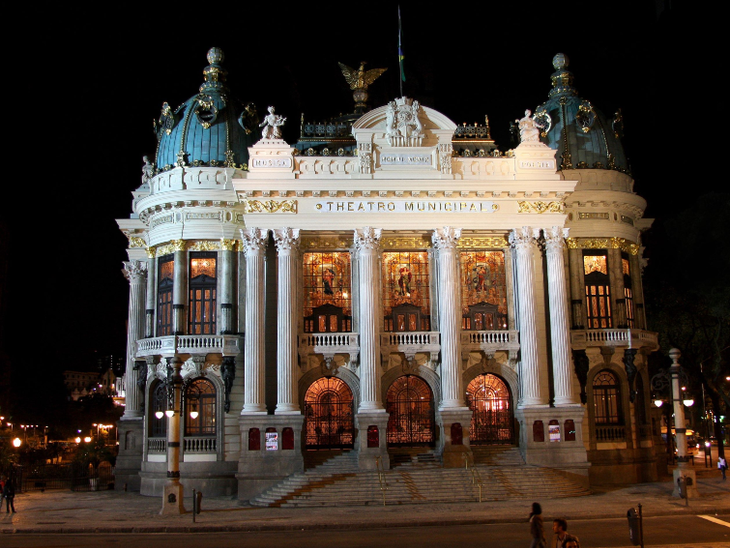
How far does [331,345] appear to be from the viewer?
4088 centimetres

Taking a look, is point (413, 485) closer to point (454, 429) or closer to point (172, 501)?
point (454, 429)

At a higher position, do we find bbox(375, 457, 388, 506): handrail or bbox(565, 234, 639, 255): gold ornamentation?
bbox(565, 234, 639, 255): gold ornamentation

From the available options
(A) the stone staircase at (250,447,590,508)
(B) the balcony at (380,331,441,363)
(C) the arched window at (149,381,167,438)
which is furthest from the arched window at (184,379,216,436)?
(B) the balcony at (380,331,441,363)

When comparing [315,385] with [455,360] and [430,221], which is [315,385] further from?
[430,221]

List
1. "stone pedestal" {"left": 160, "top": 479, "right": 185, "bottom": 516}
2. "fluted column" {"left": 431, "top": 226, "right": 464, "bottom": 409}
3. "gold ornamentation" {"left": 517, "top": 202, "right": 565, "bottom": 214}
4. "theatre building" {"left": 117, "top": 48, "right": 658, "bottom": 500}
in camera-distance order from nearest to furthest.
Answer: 1. "stone pedestal" {"left": 160, "top": 479, "right": 185, "bottom": 516}
2. "theatre building" {"left": 117, "top": 48, "right": 658, "bottom": 500}
3. "fluted column" {"left": 431, "top": 226, "right": 464, "bottom": 409}
4. "gold ornamentation" {"left": 517, "top": 202, "right": 565, "bottom": 214}

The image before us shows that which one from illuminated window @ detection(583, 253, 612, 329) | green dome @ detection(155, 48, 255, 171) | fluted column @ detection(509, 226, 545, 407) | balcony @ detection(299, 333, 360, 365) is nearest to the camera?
fluted column @ detection(509, 226, 545, 407)

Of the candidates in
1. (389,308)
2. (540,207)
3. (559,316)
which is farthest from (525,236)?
(389,308)

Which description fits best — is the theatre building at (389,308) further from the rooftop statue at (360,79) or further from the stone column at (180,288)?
the rooftop statue at (360,79)

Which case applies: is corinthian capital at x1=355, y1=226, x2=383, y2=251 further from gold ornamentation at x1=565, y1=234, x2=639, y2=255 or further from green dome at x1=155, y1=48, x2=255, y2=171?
gold ornamentation at x1=565, y1=234, x2=639, y2=255

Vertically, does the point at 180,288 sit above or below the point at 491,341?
above

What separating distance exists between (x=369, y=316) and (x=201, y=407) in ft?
34.4

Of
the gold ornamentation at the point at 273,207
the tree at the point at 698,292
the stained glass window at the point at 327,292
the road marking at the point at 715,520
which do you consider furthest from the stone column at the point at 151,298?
the tree at the point at 698,292

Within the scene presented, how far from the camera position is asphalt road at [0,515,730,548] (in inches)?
929

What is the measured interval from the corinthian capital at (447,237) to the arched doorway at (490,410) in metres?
7.40
